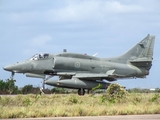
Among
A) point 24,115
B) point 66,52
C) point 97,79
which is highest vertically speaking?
point 66,52

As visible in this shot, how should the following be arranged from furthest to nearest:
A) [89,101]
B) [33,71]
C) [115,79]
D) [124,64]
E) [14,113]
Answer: [124,64]
[115,79]
[33,71]
[89,101]
[14,113]

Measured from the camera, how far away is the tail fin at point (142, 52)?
34.1 meters

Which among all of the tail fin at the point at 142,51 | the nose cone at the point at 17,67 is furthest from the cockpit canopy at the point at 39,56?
the tail fin at the point at 142,51

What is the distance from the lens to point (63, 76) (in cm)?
2945

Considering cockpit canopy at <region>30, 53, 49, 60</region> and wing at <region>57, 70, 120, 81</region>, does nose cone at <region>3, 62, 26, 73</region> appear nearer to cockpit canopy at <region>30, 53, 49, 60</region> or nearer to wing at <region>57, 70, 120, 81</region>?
cockpit canopy at <region>30, 53, 49, 60</region>

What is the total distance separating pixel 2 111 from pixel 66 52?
16157 mm

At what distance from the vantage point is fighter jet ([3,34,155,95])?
2817 centimetres

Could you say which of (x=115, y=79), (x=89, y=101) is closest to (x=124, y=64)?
(x=115, y=79)

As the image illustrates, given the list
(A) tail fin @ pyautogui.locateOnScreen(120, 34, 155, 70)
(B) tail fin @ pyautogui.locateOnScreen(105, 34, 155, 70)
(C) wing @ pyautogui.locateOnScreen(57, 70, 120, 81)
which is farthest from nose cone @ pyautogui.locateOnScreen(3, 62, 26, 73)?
(A) tail fin @ pyautogui.locateOnScreen(120, 34, 155, 70)

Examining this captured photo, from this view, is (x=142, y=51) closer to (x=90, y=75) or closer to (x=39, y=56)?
(x=90, y=75)

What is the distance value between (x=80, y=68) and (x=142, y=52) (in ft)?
23.6

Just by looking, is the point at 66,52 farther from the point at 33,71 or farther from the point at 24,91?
the point at 24,91

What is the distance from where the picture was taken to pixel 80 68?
30.2m

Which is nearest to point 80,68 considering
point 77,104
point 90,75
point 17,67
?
point 90,75
